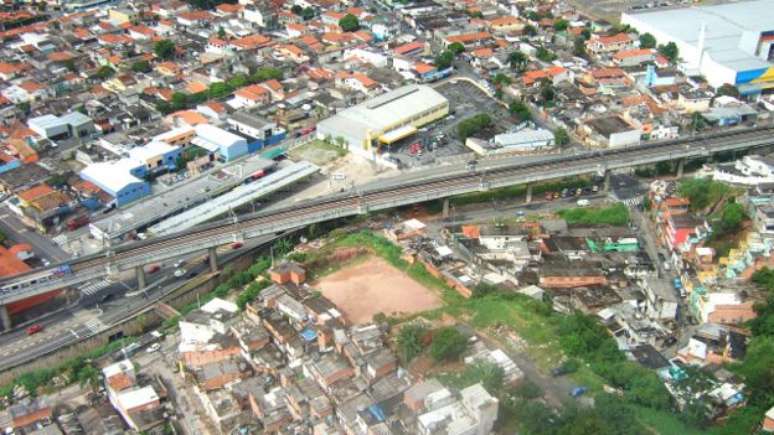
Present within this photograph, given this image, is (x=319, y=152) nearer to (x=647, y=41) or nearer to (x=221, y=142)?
(x=221, y=142)

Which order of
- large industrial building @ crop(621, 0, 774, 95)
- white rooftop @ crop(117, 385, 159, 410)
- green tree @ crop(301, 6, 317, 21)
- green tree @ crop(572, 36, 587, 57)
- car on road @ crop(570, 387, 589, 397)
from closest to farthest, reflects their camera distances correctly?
car on road @ crop(570, 387, 589, 397) < white rooftop @ crop(117, 385, 159, 410) < large industrial building @ crop(621, 0, 774, 95) < green tree @ crop(572, 36, 587, 57) < green tree @ crop(301, 6, 317, 21)

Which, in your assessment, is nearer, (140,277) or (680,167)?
(140,277)

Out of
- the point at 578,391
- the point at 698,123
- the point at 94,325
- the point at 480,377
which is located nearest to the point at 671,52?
the point at 698,123

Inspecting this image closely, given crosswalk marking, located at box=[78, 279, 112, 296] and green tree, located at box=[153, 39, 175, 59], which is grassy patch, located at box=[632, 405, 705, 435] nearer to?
→ crosswalk marking, located at box=[78, 279, 112, 296]

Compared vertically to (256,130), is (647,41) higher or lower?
higher

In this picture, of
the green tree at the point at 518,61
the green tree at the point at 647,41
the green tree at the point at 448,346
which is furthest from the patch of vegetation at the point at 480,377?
the green tree at the point at 647,41

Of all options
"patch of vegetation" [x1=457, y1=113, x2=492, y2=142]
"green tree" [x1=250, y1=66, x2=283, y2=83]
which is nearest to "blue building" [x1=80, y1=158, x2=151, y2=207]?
"green tree" [x1=250, y1=66, x2=283, y2=83]

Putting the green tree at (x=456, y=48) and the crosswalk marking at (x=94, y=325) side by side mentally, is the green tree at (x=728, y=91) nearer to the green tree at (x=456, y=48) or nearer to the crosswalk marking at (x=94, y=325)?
the green tree at (x=456, y=48)

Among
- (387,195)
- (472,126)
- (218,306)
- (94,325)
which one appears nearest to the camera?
(218,306)
